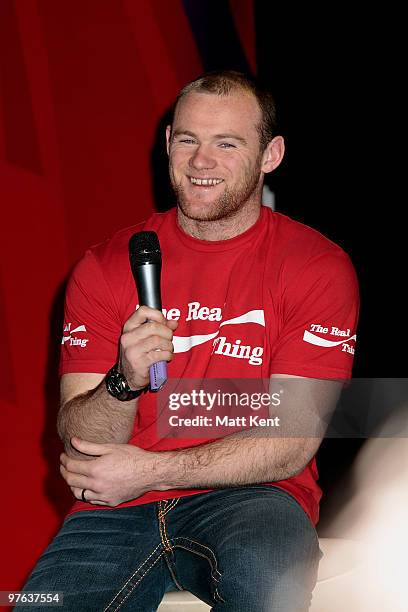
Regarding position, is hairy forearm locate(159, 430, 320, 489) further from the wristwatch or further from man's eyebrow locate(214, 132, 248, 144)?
man's eyebrow locate(214, 132, 248, 144)

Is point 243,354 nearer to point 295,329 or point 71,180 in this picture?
point 295,329

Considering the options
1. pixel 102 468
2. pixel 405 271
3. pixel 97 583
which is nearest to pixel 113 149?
pixel 405 271

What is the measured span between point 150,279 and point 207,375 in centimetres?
37

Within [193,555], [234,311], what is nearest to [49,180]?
[234,311]

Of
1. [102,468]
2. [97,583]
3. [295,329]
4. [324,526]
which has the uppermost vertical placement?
[295,329]

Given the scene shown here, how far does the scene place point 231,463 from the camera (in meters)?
1.84

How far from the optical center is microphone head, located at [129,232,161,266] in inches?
69.1

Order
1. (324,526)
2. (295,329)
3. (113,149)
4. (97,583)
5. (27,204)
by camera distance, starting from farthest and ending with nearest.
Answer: (324,526) → (113,149) → (27,204) → (295,329) → (97,583)

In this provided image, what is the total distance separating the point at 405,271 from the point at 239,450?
1.28 meters

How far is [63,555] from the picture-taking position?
184 centimetres

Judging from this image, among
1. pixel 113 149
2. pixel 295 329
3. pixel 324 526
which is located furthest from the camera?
pixel 324 526

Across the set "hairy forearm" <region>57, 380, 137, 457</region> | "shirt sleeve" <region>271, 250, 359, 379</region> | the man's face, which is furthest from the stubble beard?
"hairy forearm" <region>57, 380, 137, 457</region>

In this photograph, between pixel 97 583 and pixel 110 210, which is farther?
pixel 110 210

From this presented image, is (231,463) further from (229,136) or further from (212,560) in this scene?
(229,136)
